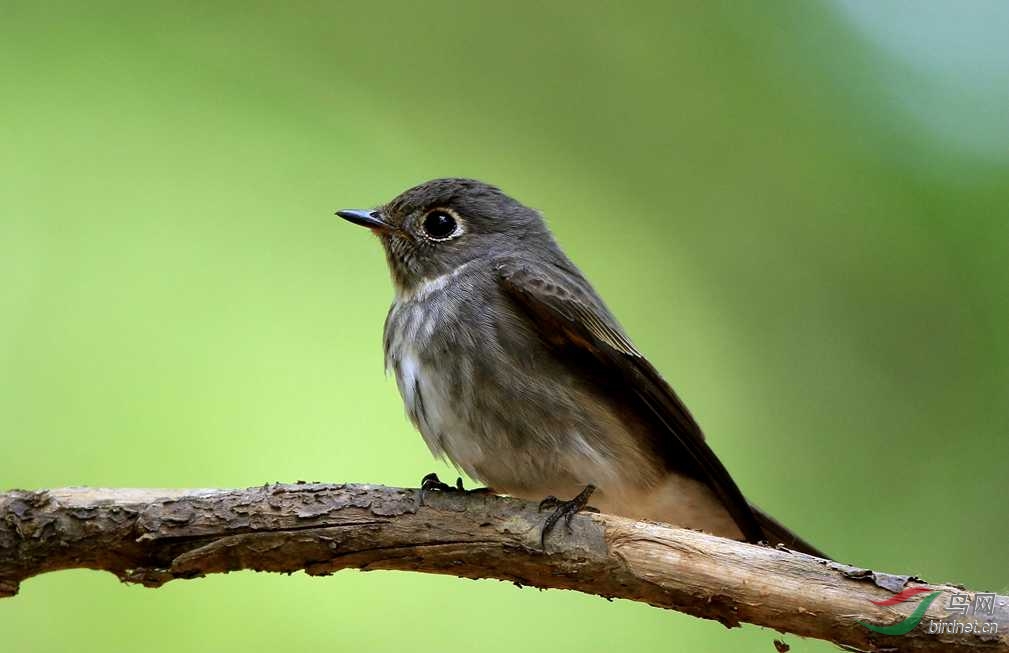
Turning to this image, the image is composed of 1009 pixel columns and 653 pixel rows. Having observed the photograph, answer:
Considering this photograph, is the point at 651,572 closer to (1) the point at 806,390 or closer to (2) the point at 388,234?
(2) the point at 388,234

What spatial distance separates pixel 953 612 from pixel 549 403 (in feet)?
5.00

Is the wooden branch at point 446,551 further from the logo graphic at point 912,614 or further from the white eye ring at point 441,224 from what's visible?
the white eye ring at point 441,224

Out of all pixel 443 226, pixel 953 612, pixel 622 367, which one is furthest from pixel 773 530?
pixel 443 226

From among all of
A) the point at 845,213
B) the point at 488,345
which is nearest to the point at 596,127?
the point at 845,213

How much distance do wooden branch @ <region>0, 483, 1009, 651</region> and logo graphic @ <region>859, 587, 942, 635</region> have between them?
16 millimetres

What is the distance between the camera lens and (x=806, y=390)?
654 cm

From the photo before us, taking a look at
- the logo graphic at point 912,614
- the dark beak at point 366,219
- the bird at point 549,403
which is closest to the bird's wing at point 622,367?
the bird at point 549,403

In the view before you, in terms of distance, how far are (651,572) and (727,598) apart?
0.25 meters

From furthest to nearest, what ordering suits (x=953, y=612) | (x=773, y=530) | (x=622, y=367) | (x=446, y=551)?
1. (x=773, y=530)
2. (x=622, y=367)
3. (x=446, y=551)
4. (x=953, y=612)

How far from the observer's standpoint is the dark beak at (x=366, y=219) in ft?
15.8

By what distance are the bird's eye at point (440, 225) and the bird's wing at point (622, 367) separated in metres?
0.65

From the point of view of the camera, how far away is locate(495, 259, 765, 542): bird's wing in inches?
162

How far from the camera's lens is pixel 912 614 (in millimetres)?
3088

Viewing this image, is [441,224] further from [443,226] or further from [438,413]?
[438,413]
